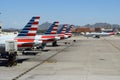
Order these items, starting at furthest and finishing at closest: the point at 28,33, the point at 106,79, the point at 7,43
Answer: the point at 28,33 < the point at 7,43 < the point at 106,79

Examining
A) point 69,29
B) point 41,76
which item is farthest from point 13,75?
point 69,29

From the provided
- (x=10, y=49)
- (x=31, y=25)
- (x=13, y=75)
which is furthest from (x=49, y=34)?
(x=13, y=75)

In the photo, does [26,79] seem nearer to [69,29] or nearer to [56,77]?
[56,77]

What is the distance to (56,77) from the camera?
31.7 metres

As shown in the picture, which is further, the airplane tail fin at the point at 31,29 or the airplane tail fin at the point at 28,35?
the airplane tail fin at the point at 31,29

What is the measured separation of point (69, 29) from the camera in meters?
134

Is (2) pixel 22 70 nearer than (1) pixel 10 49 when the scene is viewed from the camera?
Yes

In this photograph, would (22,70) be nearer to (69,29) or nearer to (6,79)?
(6,79)

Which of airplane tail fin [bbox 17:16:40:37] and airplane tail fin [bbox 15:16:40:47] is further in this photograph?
airplane tail fin [bbox 17:16:40:37]

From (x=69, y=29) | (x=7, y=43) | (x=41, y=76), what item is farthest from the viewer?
(x=69, y=29)

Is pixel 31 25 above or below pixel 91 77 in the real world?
above

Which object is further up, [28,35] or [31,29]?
[31,29]

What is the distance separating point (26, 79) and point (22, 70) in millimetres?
6976

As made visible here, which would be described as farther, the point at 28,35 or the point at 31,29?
the point at 31,29
